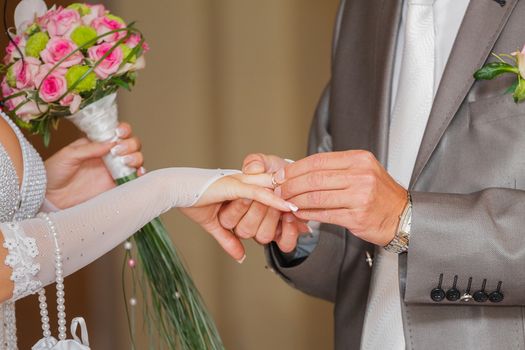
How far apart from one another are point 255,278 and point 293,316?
0.88ft

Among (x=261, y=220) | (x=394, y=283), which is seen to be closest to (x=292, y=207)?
(x=261, y=220)

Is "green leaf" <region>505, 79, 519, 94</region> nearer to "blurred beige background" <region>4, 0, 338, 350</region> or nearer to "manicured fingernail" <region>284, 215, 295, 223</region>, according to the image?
"manicured fingernail" <region>284, 215, 295, 223</region>

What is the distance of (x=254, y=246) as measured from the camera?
4.32m

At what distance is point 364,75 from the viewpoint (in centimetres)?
241

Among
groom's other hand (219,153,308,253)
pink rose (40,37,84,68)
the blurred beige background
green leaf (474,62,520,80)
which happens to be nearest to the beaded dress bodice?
pink rose (40,37,84,68)

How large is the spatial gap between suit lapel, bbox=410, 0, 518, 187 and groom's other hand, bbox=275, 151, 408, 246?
185 millimetres

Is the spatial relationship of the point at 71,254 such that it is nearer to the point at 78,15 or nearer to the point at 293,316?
the point at 78,15

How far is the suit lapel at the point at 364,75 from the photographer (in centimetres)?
225

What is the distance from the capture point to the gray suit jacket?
6.12 feet

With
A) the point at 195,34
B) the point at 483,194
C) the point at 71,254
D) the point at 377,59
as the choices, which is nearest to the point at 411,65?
the point at 377,59

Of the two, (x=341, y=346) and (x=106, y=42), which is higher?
(x=106, y=42)

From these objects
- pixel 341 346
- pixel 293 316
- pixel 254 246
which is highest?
pixel 341 346

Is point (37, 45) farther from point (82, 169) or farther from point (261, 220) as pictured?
point (261, 220)

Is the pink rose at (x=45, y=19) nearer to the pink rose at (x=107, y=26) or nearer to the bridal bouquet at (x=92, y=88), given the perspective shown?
the bridal bouquet at (x=92, y=88)
